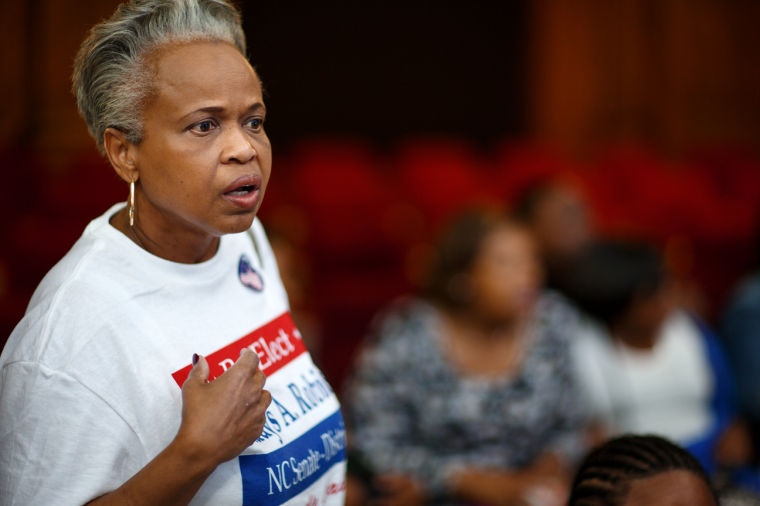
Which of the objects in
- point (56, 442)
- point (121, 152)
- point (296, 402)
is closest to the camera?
point (56, 442)

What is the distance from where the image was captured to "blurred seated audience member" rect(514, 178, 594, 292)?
11.0 ft

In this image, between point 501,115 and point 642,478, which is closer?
point 642,478

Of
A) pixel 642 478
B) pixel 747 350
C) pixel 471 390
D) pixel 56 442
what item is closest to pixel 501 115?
pixel 747 350

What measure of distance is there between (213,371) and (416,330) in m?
1.30

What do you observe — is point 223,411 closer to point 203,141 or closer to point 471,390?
point 203,141

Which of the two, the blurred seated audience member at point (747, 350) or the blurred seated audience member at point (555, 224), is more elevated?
the blurred seated audience member at point (555, 224)

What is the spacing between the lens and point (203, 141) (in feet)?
3.53

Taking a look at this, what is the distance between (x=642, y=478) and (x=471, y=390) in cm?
107

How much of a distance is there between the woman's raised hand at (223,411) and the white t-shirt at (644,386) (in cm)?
163

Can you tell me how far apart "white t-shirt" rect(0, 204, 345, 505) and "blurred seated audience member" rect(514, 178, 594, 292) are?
218cm

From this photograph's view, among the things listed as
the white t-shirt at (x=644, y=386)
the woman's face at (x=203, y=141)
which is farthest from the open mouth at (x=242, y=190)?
the white t-shirt at (x=644, y=386)

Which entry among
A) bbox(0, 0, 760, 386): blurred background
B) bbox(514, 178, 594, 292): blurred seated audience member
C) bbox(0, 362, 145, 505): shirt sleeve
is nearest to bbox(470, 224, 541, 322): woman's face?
bbox(514, 178, 594, 292): blurred seated audience member

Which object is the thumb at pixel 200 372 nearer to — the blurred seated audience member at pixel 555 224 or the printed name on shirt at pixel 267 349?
the printed name on shirt at pixel 267 349

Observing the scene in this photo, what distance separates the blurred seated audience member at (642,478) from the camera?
1237 mm
